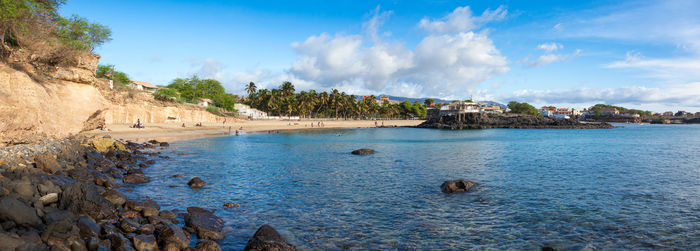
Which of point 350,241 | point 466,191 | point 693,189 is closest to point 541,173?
point 693,189

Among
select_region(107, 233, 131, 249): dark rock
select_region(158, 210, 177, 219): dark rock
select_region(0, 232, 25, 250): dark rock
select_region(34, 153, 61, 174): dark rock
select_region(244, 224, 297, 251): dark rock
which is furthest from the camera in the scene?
select_region(34, 153, 61, 174): dark rock

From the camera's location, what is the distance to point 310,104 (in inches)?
4616

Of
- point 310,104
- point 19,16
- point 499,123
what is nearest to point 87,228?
point 19,16

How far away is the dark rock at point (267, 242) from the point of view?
8.86 m

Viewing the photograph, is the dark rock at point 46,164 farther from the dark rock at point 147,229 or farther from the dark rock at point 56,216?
the dark rock at point 147,229

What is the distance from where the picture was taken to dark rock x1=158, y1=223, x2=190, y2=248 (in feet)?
27.7

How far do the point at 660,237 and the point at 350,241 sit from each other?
9609 mm

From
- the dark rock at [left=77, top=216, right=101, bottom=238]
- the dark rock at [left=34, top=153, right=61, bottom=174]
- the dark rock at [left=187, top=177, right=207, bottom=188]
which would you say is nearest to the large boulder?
the dark rock at [left=77, top=216, right=101, bottom=238]

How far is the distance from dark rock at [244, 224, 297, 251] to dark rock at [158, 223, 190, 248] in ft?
5.11

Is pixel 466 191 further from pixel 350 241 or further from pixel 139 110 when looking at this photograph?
pixel 139 110

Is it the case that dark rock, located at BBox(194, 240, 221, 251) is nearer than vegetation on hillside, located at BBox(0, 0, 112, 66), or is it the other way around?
dark rock, located at BBox(194, 240, 221, 251)

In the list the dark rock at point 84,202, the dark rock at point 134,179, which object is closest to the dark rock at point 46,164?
the dark rock at point 134,179

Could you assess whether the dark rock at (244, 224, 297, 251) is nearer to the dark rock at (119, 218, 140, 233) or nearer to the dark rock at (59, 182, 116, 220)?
the dark rock at (119, 218, 140, 233)

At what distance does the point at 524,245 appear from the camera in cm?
993
